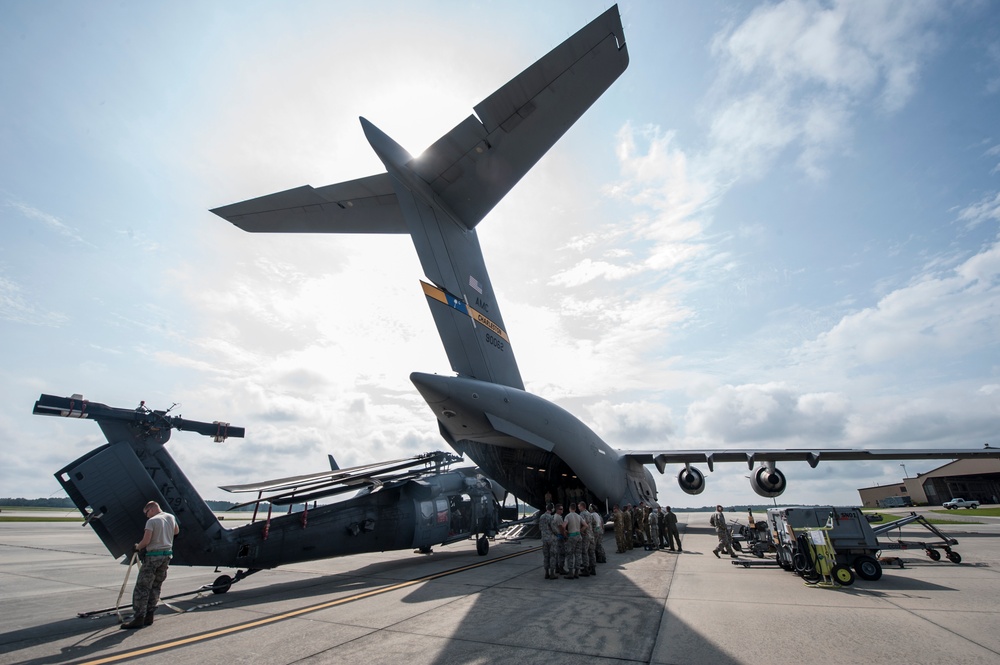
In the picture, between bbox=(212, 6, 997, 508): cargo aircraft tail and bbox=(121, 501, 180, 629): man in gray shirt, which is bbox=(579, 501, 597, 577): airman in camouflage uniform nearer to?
bbox=(212, 6, 997, 508): cargo aircraft tail

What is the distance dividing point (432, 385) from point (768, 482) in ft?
47.2

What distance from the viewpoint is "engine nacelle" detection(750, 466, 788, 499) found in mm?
16484

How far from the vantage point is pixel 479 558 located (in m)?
11.0

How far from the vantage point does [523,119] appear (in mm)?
7492

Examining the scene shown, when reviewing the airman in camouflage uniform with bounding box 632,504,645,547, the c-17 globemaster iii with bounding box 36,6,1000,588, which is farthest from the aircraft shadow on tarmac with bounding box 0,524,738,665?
the airman in camouflage uniform with bounding box 632,504,645,547

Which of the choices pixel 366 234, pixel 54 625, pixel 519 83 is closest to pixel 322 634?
pixel 54 625

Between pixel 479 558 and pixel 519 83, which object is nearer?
pixel 519 83

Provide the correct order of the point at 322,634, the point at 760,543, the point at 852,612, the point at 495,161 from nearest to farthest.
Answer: the point at 322,634 → the point at 852,612 → the point at 495,161 → the point at 760,543

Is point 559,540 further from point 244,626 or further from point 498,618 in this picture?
point 244,626

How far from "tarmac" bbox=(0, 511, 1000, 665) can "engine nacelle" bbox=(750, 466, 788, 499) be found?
298 inches

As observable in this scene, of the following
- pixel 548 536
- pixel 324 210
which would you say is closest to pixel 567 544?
pixel 548 536

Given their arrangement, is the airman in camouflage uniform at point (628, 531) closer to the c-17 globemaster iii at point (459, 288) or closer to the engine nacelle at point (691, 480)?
the c-17 globemaster iii at point (459, 288)

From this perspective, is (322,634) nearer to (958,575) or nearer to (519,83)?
(519,83)

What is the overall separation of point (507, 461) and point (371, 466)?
180 inches
